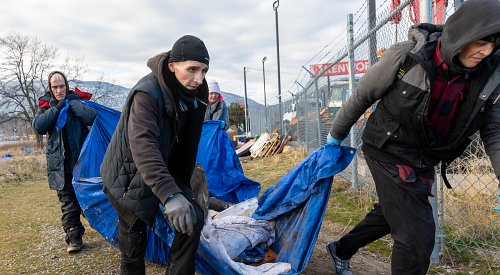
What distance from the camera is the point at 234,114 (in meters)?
33.5

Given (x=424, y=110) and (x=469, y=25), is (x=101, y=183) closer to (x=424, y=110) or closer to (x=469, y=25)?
(x=424, y=110)

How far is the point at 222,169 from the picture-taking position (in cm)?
461

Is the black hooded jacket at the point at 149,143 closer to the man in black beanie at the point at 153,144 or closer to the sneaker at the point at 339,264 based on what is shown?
the man in black beanie at the point at 153,144

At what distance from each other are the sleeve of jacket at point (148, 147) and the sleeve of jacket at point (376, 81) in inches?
42.2

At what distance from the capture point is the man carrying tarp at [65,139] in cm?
365

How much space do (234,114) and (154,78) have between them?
31.5m

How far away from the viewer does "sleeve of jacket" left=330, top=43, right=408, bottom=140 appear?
6.33 feet

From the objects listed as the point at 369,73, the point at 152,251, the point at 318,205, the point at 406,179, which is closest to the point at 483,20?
the point at 369,73

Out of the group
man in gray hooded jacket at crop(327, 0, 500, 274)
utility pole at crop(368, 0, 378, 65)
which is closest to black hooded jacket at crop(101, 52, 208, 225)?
man in gray hooded jacket at crop(327, 0, 500, 274)

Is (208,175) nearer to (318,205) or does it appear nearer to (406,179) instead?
(318,205)

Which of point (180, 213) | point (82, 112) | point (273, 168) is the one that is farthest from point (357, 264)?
point (273, 168)

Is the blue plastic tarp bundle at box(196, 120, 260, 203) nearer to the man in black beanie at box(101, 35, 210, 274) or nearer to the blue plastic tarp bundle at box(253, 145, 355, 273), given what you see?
the blue plastic tarp bundle at box(253, 145, 355, 273)

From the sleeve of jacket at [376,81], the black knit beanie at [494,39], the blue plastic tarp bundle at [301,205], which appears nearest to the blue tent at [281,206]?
the blue plastic tarp bundle at [301,205]

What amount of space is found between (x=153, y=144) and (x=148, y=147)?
32 mm
